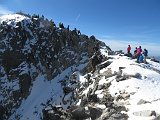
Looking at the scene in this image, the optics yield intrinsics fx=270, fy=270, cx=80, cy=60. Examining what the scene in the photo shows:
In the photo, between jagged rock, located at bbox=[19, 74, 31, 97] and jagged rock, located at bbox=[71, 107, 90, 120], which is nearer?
jagged rock, located at bbox=[71, 107, 90, 120]

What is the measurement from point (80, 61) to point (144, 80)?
64144mm

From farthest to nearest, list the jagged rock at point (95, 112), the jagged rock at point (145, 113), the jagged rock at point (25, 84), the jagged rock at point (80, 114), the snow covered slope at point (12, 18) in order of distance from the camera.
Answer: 1. the snow covered slope at point (12, 18)
2. the jagged rock at point (25, 84)
3. the jagged rock at point (80, 114)
4. the jagged rock at point (95, 112)
5. the jagged rock at point (145, 113)

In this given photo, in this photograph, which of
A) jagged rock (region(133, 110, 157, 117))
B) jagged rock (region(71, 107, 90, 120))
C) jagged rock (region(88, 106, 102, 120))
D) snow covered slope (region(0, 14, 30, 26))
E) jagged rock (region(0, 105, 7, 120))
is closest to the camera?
jagged rock (region(133, 110, 157, 117))

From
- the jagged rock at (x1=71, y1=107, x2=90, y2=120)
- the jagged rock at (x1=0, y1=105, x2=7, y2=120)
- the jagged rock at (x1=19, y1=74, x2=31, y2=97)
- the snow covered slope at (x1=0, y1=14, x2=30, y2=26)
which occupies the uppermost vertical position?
the snow covered slope at (x1=0, y1=14, x2=30, y2=26)

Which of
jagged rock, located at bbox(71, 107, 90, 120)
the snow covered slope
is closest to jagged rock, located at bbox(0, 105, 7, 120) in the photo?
the snow covered slope

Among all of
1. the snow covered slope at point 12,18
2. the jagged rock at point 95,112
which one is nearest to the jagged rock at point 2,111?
the snow covered slope at point 12,18

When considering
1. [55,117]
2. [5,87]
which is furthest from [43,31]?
[55,117]

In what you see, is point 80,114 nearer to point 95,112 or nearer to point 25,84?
point 95,112

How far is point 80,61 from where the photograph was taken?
96500 mm

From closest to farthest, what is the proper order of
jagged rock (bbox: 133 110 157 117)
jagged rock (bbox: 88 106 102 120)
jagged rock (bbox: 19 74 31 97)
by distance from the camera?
jagged rock (bbox: 133 110 157 117) < jagged rock (bbox: 88 106 102 120) < jagged rock (bbox: 19 74 31 97)

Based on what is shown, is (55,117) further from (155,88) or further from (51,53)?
(51,53)

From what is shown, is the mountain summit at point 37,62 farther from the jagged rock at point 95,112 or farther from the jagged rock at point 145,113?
the jagged rock at point 145,113

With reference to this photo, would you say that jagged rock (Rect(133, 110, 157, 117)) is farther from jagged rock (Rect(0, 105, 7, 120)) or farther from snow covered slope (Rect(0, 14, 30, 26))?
snow covered slope (Rect(0, 14, 30, 26))

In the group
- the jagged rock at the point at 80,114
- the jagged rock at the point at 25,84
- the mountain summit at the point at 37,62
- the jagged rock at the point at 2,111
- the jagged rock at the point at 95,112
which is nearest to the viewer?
the jagged rock at the point at 95,112
